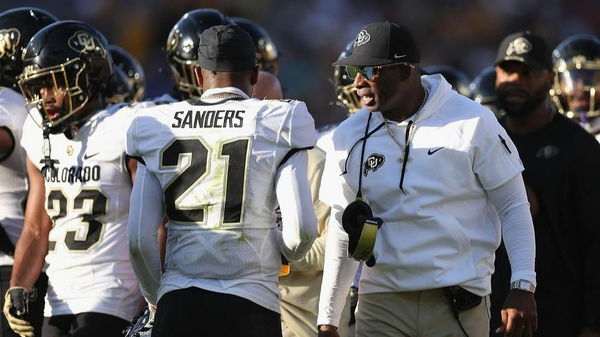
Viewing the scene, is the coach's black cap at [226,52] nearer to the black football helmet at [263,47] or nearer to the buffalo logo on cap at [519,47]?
the buffalo logo on cap at [519,47]

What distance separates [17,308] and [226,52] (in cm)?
198

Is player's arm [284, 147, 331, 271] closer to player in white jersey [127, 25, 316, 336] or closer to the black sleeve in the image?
player in white jersey [127, 25, 316, 336]

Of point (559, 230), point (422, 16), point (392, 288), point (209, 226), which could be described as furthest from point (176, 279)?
point (422, 16)

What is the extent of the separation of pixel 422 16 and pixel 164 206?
11094 millimetres

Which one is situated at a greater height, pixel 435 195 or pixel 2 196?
pixel 435 195

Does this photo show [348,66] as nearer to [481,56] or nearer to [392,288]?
[392,288]

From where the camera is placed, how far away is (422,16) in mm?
14844

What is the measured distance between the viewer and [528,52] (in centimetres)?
593

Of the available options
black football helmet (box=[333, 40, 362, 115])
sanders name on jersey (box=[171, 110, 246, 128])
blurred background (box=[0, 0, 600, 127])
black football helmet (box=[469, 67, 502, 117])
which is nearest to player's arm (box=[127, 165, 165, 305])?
sanders name on jersey (box=[171, 110, 246, 128])

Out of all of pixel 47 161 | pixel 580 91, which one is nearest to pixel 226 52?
pixel 47 161

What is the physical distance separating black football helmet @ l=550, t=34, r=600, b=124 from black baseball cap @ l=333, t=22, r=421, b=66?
3625 millimetres

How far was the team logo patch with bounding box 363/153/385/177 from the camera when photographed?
4391mm

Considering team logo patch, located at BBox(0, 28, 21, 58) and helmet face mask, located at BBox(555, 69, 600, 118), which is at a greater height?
team logo patch, located at BBox(0, 28, 21, 58)

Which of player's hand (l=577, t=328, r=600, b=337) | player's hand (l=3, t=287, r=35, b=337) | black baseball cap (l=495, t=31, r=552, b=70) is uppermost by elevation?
black baseball cap (l=495, t=31, r=552, b=70)
